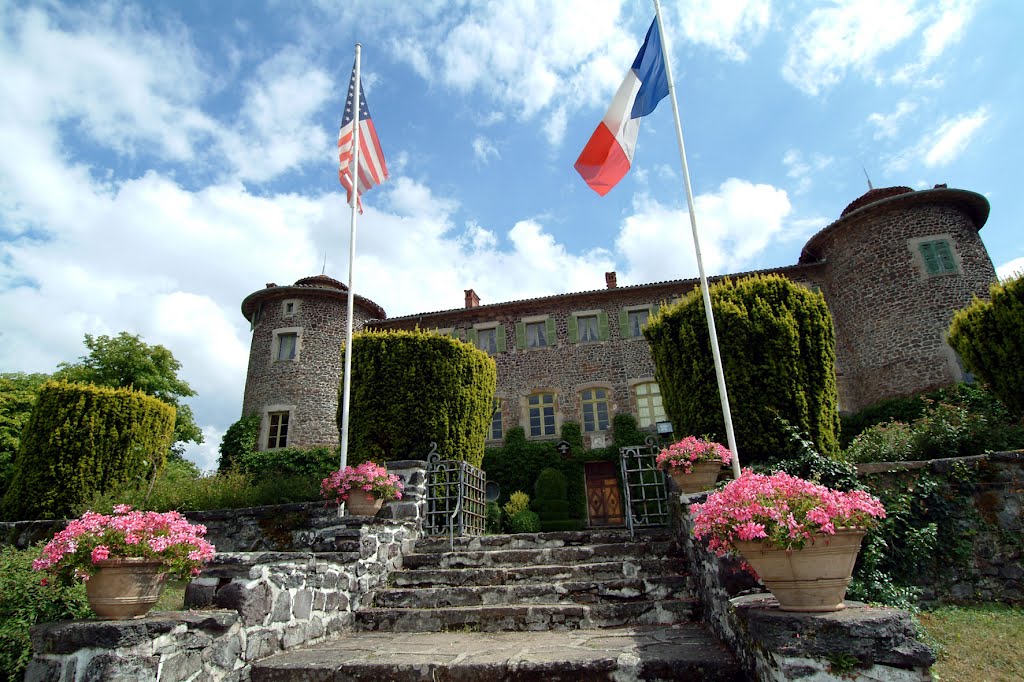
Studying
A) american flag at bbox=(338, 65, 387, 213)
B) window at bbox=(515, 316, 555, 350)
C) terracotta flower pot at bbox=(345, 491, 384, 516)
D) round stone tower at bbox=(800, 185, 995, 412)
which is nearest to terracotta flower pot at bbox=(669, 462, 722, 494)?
terracotta flower pot at bbox=(345, 491, 384, 516)

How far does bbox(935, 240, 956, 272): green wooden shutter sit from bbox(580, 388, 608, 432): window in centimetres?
1023

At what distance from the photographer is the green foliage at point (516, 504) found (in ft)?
48.5

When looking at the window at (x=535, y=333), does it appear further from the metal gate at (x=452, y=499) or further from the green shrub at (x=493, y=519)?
the metal gate at (x=452, y=499)

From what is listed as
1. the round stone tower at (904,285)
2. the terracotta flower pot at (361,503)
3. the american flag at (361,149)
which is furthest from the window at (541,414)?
the terracotta flower pot at (361,503)

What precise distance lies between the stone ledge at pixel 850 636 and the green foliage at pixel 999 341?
7.38m

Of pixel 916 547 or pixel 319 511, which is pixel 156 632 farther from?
pixel 916 547

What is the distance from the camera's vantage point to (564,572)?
5.34 metres

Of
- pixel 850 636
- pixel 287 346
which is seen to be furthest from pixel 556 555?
pixel 287 346

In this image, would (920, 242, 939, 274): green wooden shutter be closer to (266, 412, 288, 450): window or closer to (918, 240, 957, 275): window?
(918, 240, 957, 275): window

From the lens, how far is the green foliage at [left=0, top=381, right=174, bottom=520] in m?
8.45

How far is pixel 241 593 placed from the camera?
3.66m

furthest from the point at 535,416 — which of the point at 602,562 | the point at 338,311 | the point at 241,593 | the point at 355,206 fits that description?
the point at 241,593

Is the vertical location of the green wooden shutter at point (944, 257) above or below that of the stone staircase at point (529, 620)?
above

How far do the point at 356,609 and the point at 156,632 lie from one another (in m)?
2.23
